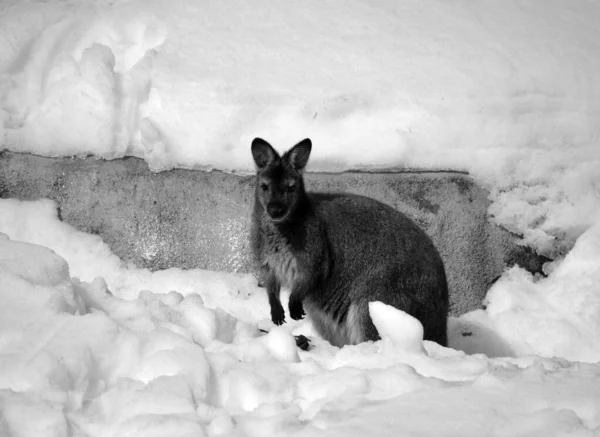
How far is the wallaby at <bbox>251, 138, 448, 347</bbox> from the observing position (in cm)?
568

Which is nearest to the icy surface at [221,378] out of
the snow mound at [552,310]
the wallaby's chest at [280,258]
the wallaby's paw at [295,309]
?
the wallaby's paw at [295,309]

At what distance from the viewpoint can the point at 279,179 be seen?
5.74 metres

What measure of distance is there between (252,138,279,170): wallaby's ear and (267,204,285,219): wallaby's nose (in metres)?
0.45

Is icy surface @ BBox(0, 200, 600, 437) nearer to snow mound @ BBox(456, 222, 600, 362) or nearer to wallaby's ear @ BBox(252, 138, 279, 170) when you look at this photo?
wallaby's ear @ BBox(252, 138, 279, 170)

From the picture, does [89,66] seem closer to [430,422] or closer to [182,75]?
[182,75]

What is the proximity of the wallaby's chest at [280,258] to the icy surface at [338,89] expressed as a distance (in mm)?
1239

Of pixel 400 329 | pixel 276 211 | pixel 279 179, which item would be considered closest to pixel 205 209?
pixel 279 179

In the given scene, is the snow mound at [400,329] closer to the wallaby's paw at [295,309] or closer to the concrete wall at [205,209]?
the wallaby's paw at [295,309]

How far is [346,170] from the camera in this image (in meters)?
6.86

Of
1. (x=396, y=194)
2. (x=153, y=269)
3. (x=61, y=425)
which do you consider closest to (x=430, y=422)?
(x=61, y=425)

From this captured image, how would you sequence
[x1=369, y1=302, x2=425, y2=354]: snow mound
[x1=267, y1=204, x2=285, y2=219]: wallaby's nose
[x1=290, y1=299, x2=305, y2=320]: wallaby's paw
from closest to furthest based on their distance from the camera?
[x1=369, y1=302, x2=425, y2=354]: snow mound, [x1=267, y1=204, x2=285, y2=219]: wallaby's nose, [x1=290, y1=299, x2=305, y2=320]: wallaby's paw

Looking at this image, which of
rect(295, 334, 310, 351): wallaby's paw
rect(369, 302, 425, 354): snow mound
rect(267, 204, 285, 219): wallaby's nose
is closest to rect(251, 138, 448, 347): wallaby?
rect(267, 204, 285, 219): wallaby's nose

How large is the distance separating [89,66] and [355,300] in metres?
3.48

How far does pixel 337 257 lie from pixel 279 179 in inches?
29.6
